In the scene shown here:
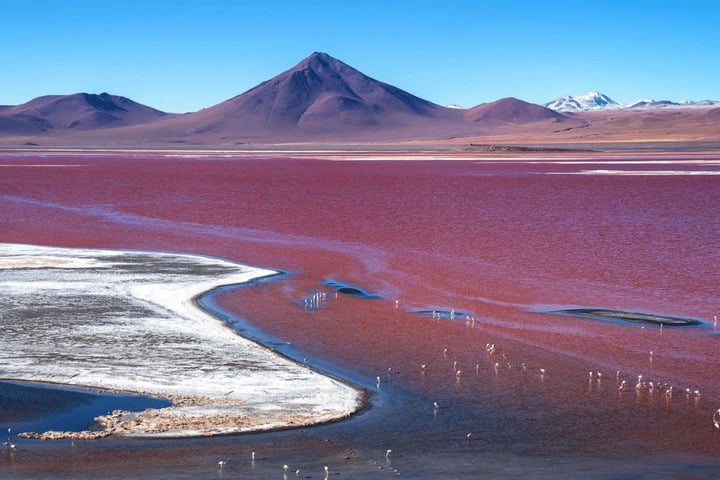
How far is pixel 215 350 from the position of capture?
12.4 metres

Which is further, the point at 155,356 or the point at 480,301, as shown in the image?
the point at 480,301

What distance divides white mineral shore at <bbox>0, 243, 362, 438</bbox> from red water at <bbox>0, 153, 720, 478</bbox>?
705mm

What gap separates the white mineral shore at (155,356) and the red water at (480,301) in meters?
0.71

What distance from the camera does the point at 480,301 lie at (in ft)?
54.5

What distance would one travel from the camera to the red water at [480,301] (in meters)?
9.23

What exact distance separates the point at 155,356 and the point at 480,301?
6.56 meters

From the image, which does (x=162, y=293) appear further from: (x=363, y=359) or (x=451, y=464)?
(x=451, y=464)

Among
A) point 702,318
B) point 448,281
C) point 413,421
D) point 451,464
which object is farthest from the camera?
point 448,281

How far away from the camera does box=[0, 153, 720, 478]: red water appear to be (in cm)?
923

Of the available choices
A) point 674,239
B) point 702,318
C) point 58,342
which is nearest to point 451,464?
point 58,342

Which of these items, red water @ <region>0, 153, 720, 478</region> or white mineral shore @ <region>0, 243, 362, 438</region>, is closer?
red water @ <region>0, 153, 720, 478</region>

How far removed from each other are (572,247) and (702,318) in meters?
8.91

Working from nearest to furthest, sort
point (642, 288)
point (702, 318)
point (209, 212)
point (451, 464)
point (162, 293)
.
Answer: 1. point (451, 464)
2. point (702, 318)
3. point (162, 293)
4. point (642, 288)
5. point (209, 212)

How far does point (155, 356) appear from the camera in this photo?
1200 cm
